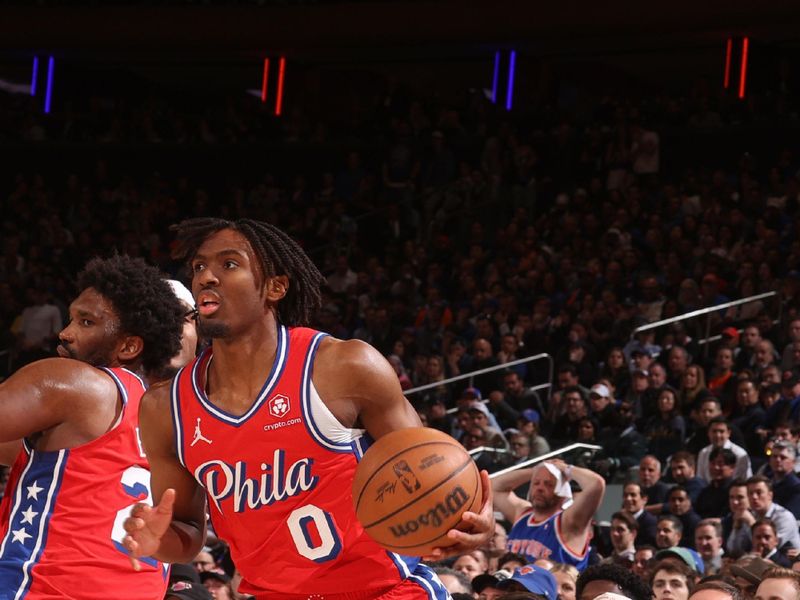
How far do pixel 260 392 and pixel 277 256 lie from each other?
42cm

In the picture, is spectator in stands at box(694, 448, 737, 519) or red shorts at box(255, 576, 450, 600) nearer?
red shorts at box(255, 576, 450, 600)

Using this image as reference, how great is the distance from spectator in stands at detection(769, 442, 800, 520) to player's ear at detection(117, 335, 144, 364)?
6.03 metres

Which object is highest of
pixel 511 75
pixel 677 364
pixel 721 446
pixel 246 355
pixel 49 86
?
pixel 511 75

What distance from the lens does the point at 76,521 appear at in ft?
13.1

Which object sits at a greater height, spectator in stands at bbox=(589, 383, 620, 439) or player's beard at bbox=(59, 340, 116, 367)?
player's beard at bbox=(59, 340, 116, 367)

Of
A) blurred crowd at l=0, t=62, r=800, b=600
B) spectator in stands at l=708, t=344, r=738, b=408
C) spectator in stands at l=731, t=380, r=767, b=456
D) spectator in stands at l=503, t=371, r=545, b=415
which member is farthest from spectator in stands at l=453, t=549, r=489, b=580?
spectator in stands at l=503, t=371, r=545, b=415

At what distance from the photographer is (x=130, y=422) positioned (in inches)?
163

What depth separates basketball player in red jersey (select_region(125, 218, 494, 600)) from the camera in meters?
3.38

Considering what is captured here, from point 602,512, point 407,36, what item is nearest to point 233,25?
point 407,36

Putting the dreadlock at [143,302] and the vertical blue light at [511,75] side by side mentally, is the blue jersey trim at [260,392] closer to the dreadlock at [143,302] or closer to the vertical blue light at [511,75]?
the dreadlock at [143,302]

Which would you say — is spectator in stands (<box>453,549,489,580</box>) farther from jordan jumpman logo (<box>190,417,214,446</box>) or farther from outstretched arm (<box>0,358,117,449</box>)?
jordan jumpman logo (<box>190,417,214,446</box>)

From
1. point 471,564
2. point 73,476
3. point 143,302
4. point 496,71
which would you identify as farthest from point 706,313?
point 73,476

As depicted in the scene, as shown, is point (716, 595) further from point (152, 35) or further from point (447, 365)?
→ point (152, 35)

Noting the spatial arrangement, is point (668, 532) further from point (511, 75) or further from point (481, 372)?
point (511, 75)
